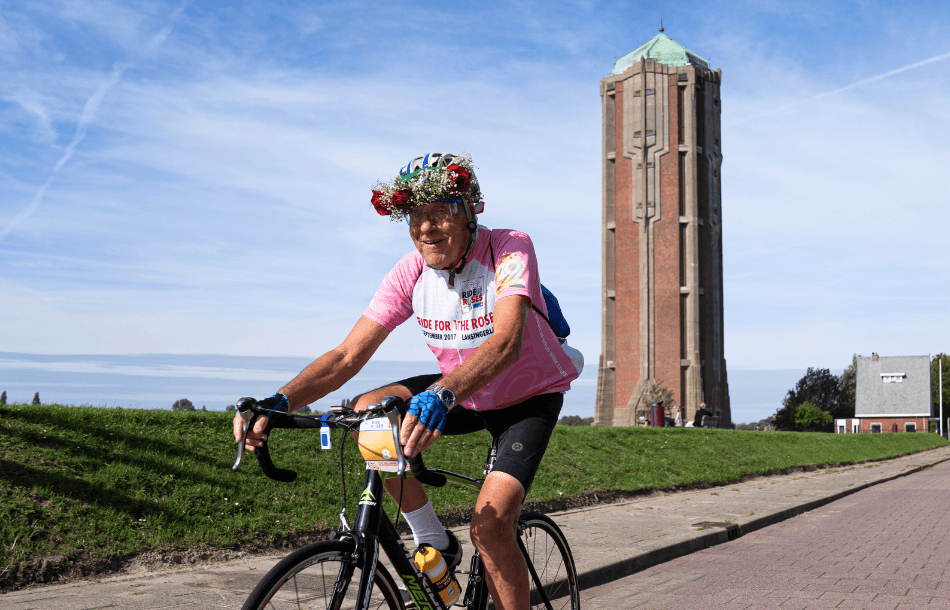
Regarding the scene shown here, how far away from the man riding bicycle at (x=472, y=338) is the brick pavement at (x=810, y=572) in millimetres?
3040

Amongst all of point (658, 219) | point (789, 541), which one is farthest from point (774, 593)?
point (658, 219)

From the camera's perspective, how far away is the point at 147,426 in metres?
8.79

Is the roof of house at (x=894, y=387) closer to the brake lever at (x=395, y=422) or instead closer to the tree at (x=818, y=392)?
the tree at (x=818, y=392)

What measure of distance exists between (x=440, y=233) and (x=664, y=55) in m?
60.4

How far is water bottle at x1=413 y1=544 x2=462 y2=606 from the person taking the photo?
318cm

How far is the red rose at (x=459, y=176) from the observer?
10.8ft

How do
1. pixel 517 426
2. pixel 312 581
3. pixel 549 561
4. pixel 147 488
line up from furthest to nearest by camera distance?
pixel 147 488, pixel 549 561, pixel 517 426, pixel 312 581

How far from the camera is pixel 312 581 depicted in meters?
2.69

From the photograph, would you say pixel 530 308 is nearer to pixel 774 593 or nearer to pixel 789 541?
pixel 774 593

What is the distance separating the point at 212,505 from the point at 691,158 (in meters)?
53.2

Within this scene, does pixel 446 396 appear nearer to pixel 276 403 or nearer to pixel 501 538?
pixel 276 403

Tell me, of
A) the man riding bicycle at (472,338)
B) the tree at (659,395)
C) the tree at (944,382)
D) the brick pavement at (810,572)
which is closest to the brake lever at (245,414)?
the man riding bicycle at (472,338)

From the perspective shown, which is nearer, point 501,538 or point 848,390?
point 501,538

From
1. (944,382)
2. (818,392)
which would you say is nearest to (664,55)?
(818,392)
